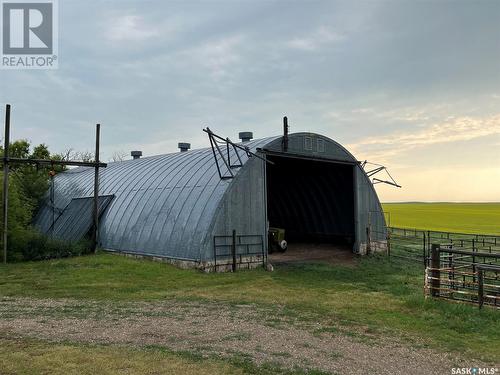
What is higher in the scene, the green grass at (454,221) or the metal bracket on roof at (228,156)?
the metal bracket on roof at (228,156)

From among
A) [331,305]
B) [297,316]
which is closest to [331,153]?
[331,305]

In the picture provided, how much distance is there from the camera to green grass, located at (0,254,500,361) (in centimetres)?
1100

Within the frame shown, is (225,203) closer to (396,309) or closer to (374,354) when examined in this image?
(396,309)

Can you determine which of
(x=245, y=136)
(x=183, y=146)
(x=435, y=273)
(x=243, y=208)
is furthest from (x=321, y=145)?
(x=183, y=146)

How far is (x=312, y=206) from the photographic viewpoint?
106 feet

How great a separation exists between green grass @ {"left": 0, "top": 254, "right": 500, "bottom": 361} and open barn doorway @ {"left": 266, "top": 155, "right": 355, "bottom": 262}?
5585 millimetres

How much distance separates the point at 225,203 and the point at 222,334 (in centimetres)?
1084

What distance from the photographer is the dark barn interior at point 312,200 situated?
29.6 m

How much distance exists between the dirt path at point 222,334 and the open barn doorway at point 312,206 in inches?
580

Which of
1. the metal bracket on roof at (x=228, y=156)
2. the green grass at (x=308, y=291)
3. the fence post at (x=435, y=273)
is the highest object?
the metal bracket on roof at (x=228, y=156)

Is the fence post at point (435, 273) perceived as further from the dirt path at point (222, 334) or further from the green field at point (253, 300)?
the dirt path at point (222, 334)

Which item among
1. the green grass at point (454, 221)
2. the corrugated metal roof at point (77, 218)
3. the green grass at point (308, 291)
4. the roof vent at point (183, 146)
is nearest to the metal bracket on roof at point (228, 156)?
the green grass at point (308, 291)

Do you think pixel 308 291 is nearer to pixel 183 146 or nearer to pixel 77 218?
pixel 77 218

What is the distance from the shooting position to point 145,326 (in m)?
10.9
